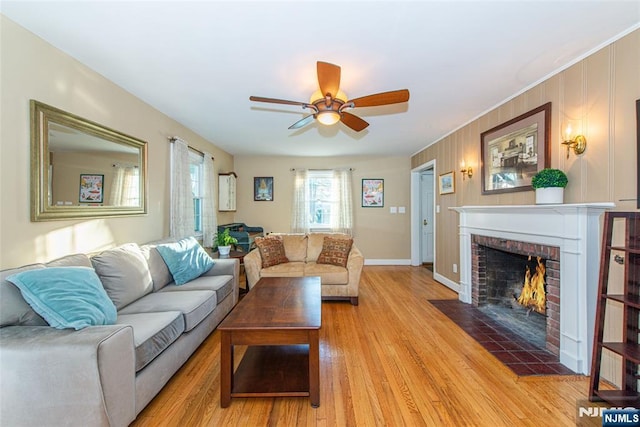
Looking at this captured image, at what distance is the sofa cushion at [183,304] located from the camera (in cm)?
210

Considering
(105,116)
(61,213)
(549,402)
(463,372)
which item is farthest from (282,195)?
(549,402)

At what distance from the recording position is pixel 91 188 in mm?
2332

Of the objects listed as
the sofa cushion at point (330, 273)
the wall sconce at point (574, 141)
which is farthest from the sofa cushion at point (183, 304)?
the wall sconce at point (574, 141)

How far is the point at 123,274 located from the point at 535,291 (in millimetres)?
3995

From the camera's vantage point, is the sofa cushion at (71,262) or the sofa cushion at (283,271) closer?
the sofa cushion at (71,262)

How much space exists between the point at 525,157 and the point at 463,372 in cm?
209

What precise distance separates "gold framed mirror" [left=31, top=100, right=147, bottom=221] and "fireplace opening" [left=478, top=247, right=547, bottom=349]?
4066 millimetres

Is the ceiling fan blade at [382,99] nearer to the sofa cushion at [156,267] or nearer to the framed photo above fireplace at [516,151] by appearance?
the framed photo above fireplace at [516,151]

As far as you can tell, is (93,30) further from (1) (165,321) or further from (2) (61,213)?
(1) (165,321)

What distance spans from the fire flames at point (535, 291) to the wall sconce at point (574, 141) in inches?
48.3

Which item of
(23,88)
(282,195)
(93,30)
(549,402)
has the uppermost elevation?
(93,30)

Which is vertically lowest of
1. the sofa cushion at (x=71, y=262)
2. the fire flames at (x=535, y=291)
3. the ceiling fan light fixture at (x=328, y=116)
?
the fire flames at (x=535, y=291)

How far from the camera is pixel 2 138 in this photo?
5.48 ft

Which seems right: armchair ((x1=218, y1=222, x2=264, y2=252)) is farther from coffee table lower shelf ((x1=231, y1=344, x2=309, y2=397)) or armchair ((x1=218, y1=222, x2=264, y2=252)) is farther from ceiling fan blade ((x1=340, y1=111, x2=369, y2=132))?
ceiling fan blade ((x1=340, y1=111, x2=369, y2=132))
